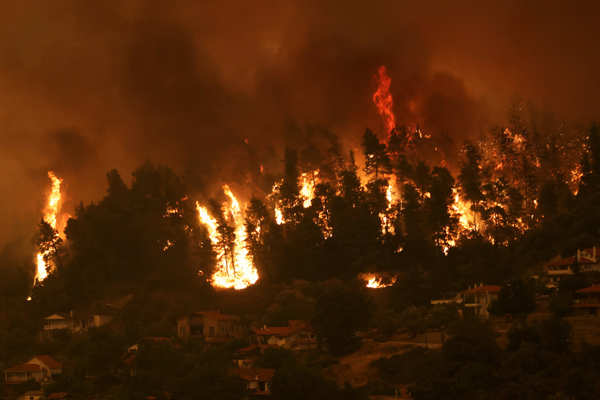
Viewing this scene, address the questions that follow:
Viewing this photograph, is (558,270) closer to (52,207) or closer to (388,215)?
(388,215)

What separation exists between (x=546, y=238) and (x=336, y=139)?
115 feet

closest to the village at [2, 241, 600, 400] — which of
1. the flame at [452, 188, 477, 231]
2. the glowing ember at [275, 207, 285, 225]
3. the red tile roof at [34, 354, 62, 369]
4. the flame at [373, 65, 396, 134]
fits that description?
the red tile roof at [34, 354, 62, 369]

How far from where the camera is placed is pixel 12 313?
283 feet

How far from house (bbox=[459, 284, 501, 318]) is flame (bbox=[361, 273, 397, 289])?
11566 mm

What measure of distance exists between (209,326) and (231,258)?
1519 cm

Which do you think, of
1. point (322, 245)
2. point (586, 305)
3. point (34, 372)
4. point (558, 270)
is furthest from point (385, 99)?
point (34, 372)

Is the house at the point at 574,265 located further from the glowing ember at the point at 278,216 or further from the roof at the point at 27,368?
the roof at the point at 27,368

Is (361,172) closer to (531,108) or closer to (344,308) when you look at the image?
(531,108)

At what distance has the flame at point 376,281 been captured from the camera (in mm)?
81750

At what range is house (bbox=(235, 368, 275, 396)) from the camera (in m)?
58.3

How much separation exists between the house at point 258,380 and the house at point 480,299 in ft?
63.9

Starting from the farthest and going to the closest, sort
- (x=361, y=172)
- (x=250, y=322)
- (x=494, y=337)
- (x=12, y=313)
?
(x=361, y=172) < (x=12, y=313) < (x=250, y=322) < (x=494, y=337)

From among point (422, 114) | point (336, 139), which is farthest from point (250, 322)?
point (422, 114)

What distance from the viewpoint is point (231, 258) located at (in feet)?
300
